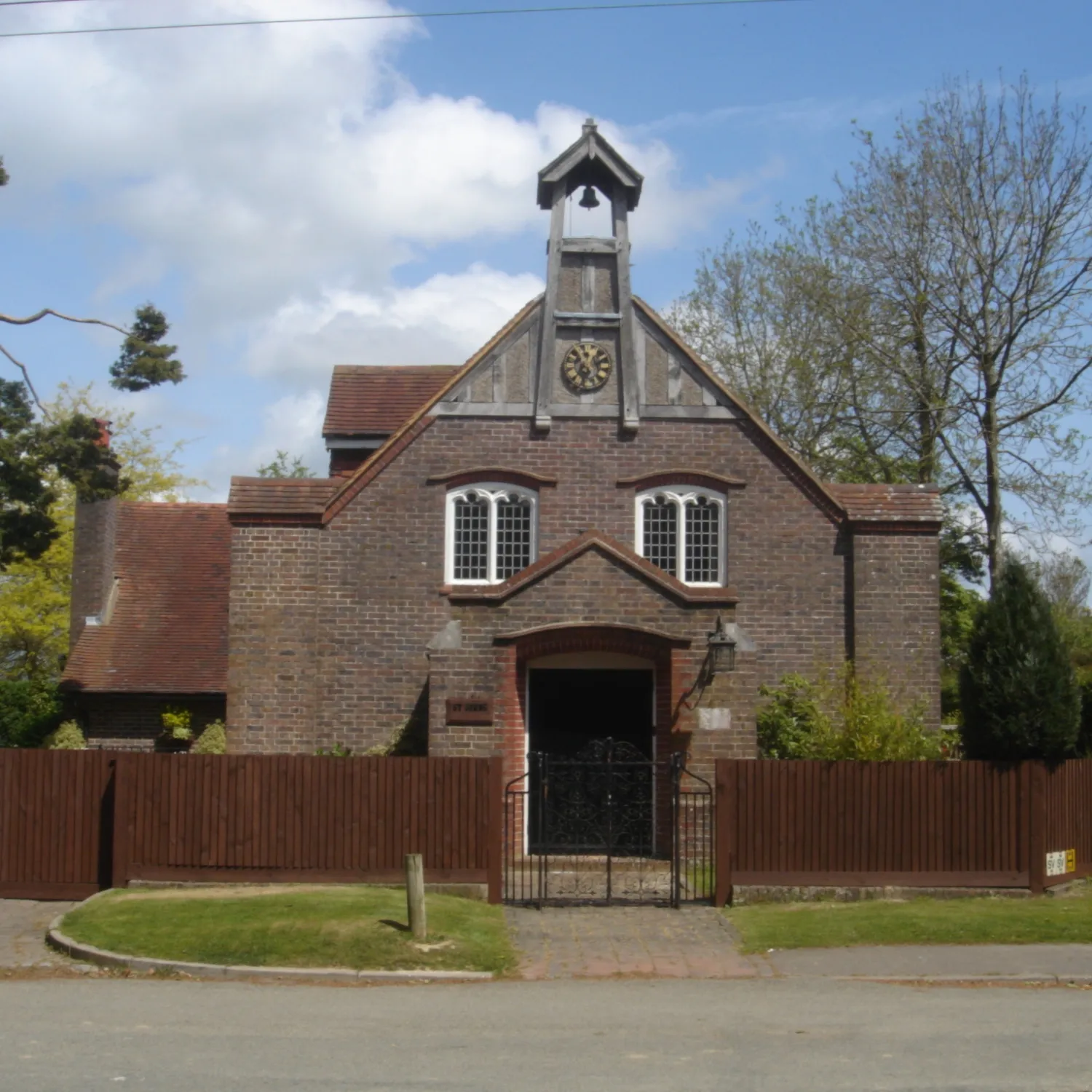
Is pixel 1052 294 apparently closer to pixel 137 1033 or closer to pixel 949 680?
pixel 949 680

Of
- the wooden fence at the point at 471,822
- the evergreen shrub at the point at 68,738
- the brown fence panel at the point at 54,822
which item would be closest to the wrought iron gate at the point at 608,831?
the wooden fence at the point at 471,822

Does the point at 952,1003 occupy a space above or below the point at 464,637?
below

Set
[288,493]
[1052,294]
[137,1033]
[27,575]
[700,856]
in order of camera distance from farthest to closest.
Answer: [27,575], [1052,294], [288,493], [700,856], [137,1033]

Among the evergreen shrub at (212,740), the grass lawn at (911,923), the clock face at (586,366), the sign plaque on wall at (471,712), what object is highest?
the clock face at (586,366)

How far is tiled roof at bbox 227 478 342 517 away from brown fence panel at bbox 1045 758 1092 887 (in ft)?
35.4

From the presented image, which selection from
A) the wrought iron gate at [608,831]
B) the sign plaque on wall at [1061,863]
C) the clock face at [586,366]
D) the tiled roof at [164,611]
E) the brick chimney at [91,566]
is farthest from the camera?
the brick chimney at [91,566]

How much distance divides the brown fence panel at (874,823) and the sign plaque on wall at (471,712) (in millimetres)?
3606

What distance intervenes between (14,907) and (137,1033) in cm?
728

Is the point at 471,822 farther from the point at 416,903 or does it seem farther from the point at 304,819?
the point at 416,903

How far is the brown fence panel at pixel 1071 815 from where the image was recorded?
17.0m

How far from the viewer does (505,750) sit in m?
18.8

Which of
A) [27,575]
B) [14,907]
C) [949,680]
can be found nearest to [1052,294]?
[949,680]

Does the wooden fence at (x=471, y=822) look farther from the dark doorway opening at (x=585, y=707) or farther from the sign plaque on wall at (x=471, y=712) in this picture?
the dark doorway opening at (x=585, y=707)

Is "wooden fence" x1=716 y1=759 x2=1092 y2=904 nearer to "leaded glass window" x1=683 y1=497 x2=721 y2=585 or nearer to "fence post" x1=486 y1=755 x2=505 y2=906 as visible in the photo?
"fence post" x1=486 y1=755 x2=505 y2=906
